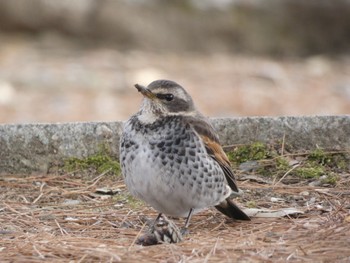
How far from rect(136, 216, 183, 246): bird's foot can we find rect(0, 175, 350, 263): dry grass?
0.19 ft

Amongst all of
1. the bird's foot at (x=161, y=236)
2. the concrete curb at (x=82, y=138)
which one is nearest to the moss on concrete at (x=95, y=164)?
the concrete curb at (x=82, y=138)

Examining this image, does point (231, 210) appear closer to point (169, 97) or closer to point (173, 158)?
point (173, 158)

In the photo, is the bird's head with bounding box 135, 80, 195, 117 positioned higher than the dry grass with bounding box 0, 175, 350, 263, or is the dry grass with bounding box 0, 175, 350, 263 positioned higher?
the bird's head with bounding box 135, 80, 195, 117

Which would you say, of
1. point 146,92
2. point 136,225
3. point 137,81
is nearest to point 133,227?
point 136,225

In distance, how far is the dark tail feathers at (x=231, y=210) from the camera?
4.97 meters

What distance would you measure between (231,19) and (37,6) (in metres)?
3.10

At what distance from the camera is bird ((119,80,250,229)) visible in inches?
185

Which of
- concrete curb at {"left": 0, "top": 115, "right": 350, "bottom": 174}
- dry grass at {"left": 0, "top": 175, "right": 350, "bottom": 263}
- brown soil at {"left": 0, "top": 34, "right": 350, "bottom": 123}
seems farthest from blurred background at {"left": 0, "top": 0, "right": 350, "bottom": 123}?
dry grass at {"left": 0, "top": 175, "right": 350, "bottom": 263}

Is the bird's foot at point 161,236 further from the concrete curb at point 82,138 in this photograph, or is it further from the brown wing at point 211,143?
the concrete curb at point 82,138

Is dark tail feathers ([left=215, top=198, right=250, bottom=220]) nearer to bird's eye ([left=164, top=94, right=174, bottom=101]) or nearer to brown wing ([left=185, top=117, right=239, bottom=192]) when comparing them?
brown wing ([left=185, top=117, right=239, bottom=192])

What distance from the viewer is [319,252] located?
3920mm

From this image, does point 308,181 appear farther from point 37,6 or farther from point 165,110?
point 37,6

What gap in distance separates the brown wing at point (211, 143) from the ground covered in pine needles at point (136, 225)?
0.24m

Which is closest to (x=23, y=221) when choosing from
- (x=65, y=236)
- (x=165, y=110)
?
(x=65, y=236)
